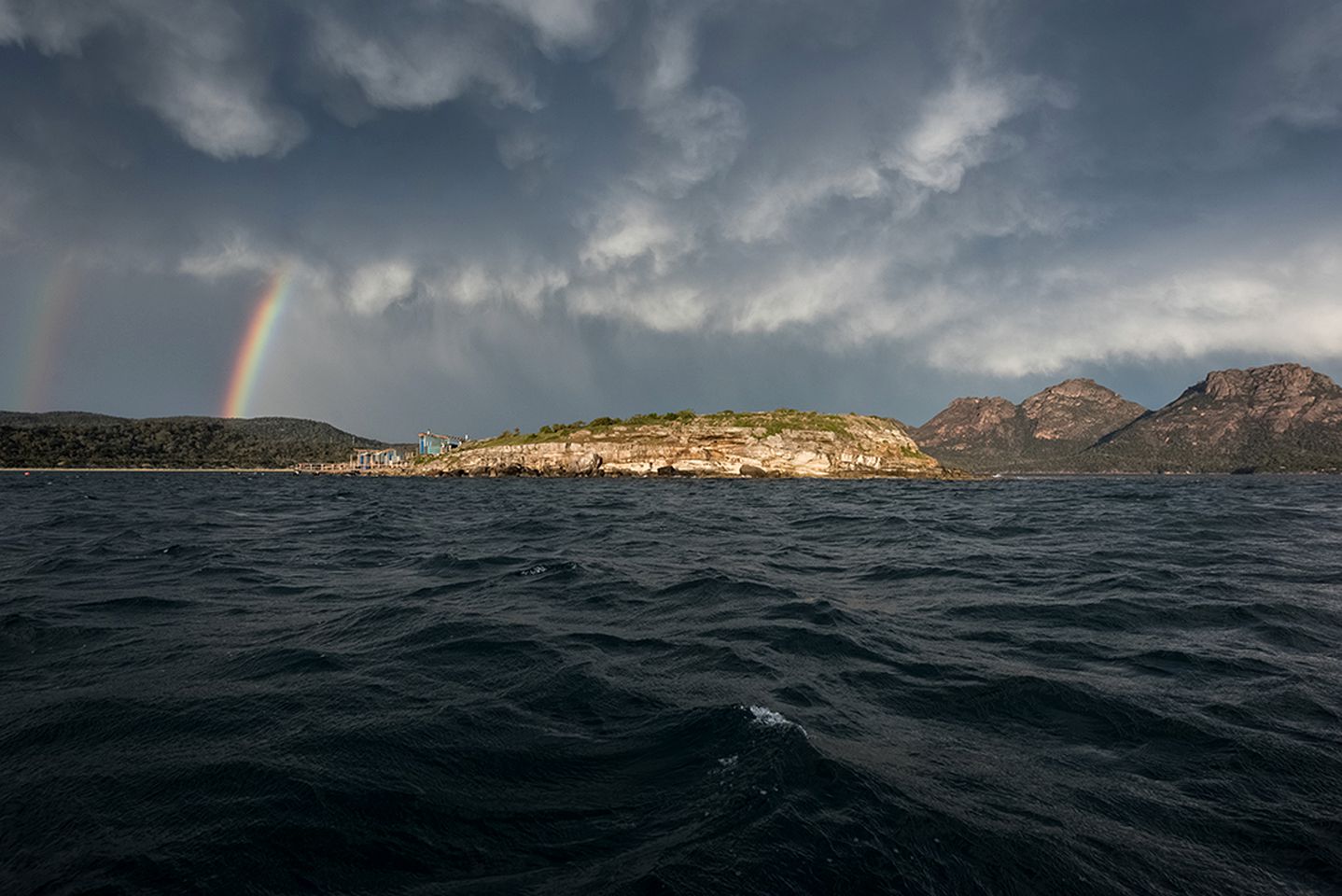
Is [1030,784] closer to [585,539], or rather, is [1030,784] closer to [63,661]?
[63,661]

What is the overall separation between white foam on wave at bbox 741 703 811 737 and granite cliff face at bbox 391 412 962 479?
350 feet

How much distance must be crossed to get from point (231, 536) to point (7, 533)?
9115 millimetres

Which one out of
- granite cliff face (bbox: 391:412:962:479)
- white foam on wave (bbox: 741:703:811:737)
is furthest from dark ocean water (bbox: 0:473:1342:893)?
granite cliff face (bbox: 391:412:962:479)

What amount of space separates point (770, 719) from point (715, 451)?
4291 inches

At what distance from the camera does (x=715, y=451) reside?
11544 centimetres

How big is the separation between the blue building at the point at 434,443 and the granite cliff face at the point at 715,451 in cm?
3244

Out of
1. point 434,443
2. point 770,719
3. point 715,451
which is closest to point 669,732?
point 770,719

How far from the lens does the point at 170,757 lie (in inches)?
228

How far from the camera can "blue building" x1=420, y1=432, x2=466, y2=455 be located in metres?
165

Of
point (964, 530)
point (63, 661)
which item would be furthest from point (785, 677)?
point (964, 530)

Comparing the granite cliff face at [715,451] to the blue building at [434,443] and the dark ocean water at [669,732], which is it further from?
the dark ocean water at [669,732]

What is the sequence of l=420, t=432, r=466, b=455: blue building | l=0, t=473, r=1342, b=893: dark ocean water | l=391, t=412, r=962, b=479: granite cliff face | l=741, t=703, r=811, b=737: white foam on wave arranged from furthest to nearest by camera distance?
l=420, t=432, r=466, b=455: blue building
l=391, t=412, r=962, b=479: granite cliff face
l=741, t=703, r=811, b=737: white foam on wave
l=0, t=473, r=1342, b=893: dark ocean water

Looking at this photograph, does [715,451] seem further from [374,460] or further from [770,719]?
[374,460]

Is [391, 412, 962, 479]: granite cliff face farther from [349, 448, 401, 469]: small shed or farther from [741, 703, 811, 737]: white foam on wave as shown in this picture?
[741, 703, 811, 737]: white foam on wave
